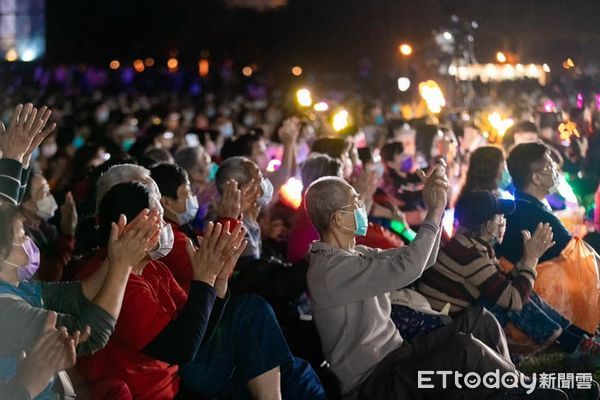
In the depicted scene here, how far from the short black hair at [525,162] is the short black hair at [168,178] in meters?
2.28

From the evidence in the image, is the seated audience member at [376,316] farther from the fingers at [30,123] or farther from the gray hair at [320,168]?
the gray hair at [320,168]

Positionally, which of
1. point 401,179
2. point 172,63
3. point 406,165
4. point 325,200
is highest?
point 172,63

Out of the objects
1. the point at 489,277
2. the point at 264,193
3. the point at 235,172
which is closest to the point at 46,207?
the point at 235,172

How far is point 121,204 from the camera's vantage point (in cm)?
412

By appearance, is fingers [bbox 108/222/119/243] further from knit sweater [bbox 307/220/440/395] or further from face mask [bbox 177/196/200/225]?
face mask [bbox 177/196/200/225]

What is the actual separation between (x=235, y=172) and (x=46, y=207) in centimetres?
156

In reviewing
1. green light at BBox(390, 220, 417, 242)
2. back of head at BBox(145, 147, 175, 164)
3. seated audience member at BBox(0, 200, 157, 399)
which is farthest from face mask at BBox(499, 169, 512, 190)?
seated audience member at BBox(0, 200, 157, 399)

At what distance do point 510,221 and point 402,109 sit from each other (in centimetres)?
1220

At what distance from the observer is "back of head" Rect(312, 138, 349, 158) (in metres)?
8.41

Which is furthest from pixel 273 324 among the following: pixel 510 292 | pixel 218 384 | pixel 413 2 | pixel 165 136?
pixel 413 2

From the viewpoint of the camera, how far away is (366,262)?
15.6ft

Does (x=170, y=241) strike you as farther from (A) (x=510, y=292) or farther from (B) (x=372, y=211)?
(B) (x=372, y=211)

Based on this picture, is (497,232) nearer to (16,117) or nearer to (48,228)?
(16,117)

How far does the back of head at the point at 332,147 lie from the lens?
8.41m
